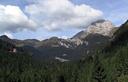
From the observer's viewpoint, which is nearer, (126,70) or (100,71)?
(100,71)

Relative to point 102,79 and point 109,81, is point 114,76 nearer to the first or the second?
point 109,81

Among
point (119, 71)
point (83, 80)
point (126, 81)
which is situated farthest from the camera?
point (83, 80)

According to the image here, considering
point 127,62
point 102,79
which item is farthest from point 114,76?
point 102,79

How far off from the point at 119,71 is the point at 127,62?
1159 centimetres

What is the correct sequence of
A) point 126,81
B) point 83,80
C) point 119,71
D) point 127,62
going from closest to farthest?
1. point 126,81
2. point 127,62
3. point 119,71
4. point 83,80

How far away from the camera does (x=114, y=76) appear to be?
15038 centimetres

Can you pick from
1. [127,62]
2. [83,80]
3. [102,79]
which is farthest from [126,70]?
[83,80]

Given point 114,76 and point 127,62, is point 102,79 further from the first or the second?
point 114,76

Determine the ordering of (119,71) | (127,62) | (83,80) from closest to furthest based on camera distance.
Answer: (127,62), (119,71), (83,80)

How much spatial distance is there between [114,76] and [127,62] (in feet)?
52.4

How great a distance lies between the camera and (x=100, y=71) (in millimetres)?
108750

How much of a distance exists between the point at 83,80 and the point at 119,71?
160 feet

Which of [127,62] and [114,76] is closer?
[127,62]

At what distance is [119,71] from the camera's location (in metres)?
147
